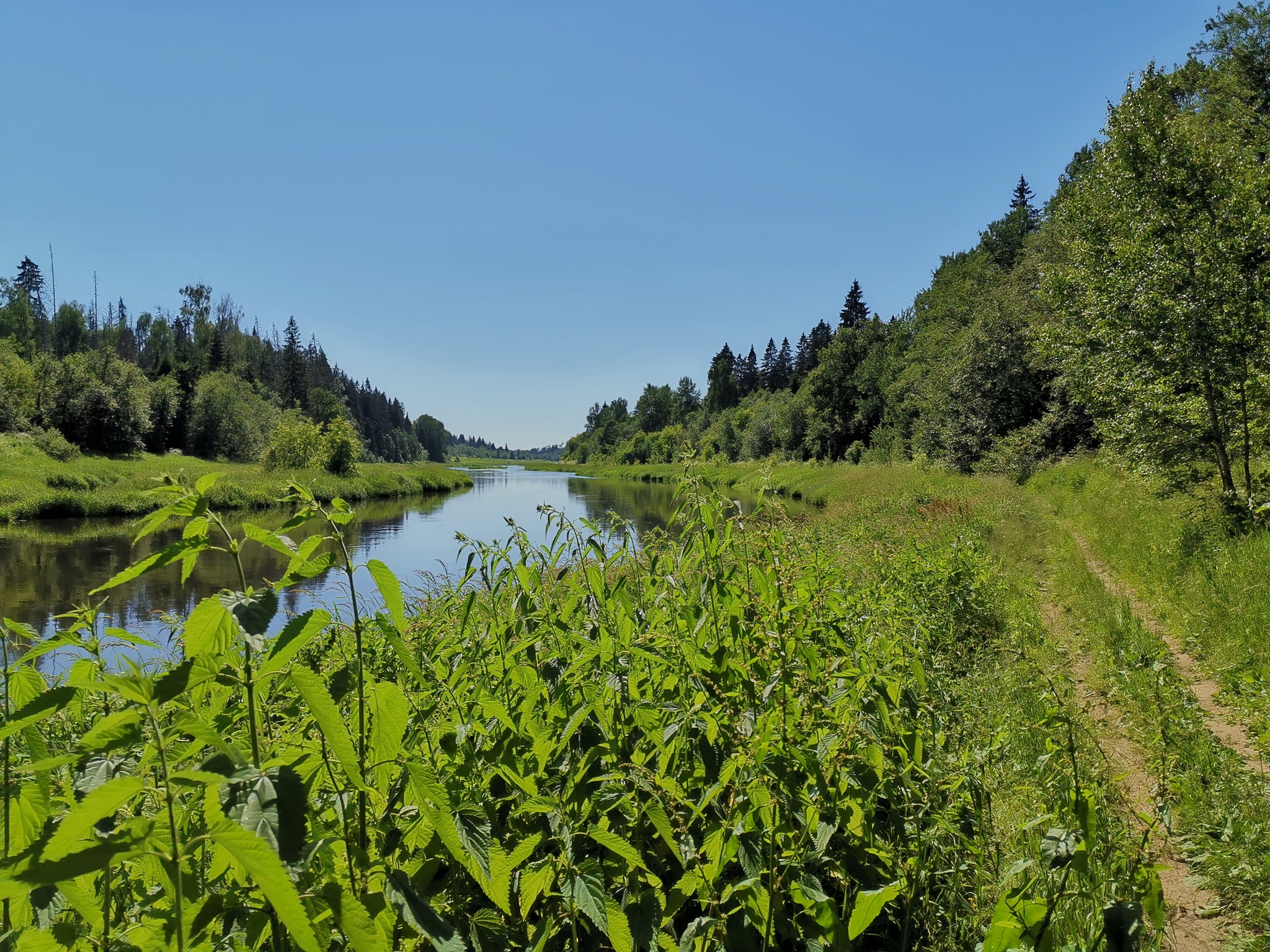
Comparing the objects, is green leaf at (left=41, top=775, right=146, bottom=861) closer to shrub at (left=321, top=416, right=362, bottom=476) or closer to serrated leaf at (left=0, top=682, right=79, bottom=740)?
serrated leaf at (left=0, top=682, right=79, bottom=740)

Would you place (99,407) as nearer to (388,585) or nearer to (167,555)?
(167,555)

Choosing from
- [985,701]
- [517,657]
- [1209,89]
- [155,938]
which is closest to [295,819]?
[155,938]

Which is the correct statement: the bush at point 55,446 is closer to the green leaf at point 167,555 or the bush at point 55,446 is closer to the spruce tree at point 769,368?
the green leaf at point 167,555

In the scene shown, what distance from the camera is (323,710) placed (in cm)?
83

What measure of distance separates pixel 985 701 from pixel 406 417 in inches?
6369

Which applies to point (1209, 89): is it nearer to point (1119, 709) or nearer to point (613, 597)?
point (1119, 709)

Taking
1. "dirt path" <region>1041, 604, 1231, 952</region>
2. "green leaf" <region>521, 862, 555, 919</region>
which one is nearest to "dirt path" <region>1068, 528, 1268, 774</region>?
"dirt path" <region>1041, 604, 1231, 952</region>

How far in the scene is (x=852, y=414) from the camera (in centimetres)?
5325

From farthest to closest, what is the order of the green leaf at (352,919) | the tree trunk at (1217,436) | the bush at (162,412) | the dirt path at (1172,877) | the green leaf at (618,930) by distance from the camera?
the bush at (162,412) → the tree trunk at (1217,436) → the dirt path at (1172,877) → the green leaf at (618,930) → the green leaf at (352,919)

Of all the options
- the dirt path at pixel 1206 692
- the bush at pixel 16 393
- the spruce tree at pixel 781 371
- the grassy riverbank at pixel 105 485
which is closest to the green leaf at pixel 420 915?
the dirt path at pixel 1206 692

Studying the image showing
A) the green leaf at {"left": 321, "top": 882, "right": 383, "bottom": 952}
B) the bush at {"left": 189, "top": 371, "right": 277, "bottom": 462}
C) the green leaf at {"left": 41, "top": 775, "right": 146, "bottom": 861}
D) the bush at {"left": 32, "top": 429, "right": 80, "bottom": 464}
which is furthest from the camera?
the bush at {"left": 189, "top": 371, "right": 277, "bottom": 462}

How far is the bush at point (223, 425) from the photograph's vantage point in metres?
58.8

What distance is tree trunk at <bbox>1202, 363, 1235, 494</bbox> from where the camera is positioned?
29.1ft

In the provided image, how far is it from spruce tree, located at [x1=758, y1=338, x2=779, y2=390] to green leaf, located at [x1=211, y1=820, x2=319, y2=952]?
9345 cm
